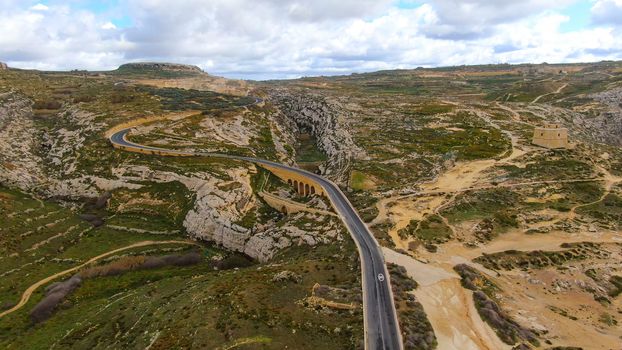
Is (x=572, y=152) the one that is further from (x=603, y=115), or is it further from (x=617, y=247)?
(x=603, y=115)

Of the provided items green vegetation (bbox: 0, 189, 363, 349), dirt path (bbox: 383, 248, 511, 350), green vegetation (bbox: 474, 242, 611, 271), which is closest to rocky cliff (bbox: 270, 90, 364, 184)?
green vegetation (bbox: 0, 189, 363, 349)

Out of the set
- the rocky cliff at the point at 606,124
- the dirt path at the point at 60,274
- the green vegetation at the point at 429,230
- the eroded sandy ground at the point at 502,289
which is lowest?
the dirt path at the point at 60,274

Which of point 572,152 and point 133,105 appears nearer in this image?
point 572,152

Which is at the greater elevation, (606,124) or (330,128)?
(330,128)

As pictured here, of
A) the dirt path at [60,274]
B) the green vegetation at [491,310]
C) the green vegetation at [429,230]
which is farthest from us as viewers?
the green vegetation at [429,230]

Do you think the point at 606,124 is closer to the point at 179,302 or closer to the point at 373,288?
the point at 373,288

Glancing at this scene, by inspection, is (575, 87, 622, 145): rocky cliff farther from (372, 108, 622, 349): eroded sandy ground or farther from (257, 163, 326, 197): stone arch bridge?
(257, 163, 326, 197): stone arch bridge

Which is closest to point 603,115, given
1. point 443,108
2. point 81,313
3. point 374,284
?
point 443,108

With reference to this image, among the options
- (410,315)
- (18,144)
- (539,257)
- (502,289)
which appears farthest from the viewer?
(18,144)

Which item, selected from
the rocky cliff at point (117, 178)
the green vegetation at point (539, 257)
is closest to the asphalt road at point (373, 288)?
the rocky cliff at point (117, 178)

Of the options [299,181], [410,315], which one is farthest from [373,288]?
[299,181]

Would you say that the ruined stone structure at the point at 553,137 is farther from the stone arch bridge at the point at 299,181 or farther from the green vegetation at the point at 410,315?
the green vegetation at the point at 410,315
